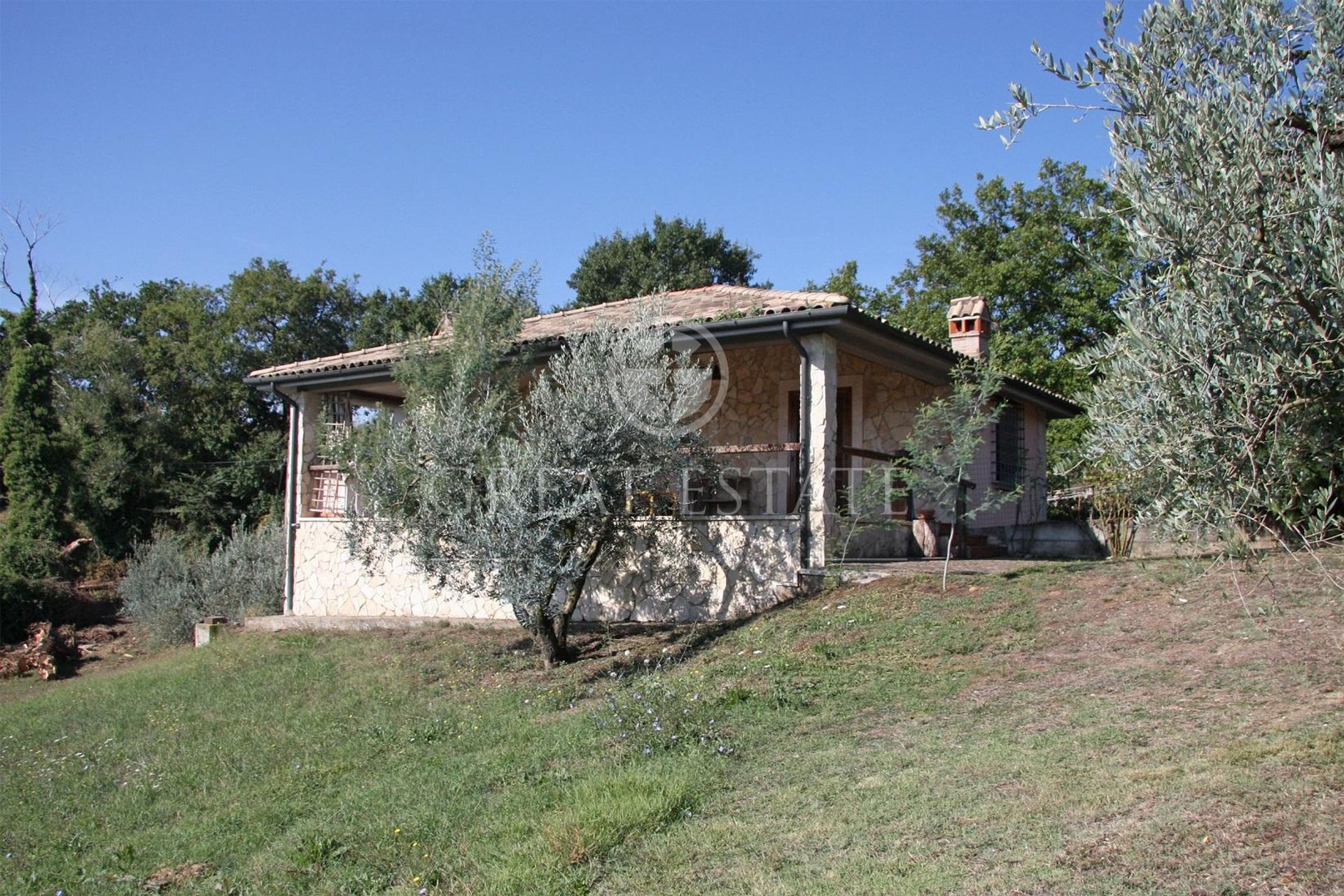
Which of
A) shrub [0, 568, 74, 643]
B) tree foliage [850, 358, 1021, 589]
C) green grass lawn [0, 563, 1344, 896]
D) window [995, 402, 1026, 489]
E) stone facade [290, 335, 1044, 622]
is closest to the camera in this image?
green grass lawn [0, 563, 1344, 896]

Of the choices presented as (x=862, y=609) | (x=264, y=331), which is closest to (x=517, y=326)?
(x=862, y=609)

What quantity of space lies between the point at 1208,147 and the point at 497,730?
5988 mm

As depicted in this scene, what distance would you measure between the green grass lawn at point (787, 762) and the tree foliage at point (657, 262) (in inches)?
834

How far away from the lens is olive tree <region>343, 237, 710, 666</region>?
9.25 m

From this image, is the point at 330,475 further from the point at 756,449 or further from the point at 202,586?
the point at 756,449

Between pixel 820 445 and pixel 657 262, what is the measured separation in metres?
20.9

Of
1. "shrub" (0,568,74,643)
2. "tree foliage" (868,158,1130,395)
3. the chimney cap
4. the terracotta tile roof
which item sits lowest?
"shrub" (0,568,74,643)

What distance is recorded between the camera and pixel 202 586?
16844 millimetres

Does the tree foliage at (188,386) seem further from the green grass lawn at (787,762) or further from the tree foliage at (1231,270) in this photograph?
the tree foliage at (1231,270)

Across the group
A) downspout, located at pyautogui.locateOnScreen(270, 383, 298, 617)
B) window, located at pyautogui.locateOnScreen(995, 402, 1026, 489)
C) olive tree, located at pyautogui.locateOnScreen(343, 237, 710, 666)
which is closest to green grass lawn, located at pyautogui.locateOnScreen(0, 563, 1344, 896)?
olive tree, located at pyautogui.locateOnScreen(343, 237, 710, 666)

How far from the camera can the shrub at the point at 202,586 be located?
15992 millimetres

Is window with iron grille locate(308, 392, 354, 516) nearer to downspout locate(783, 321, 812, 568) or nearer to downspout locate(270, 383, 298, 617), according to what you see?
downspout locate(270, 383, 298, 617)

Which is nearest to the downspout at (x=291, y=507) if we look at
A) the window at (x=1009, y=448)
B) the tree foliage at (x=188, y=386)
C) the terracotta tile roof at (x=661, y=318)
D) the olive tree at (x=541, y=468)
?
the terracotta tile roof at (x=661, y=318)

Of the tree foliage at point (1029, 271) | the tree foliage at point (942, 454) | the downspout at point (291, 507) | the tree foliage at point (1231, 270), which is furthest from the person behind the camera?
the tree foliage at point (1029, 271)
